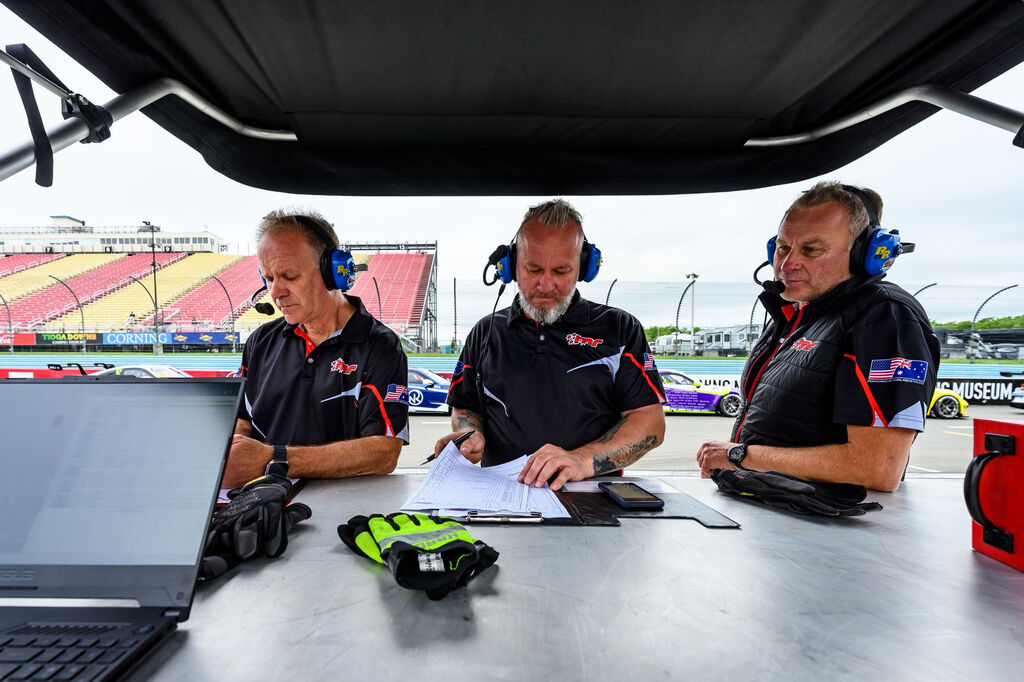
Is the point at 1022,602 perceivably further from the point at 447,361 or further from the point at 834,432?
the point at 447,361

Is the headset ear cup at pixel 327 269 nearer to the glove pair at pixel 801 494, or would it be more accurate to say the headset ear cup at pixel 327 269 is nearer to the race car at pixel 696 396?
the glove pair at pixel 801 494

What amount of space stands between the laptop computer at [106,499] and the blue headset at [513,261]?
155 cm

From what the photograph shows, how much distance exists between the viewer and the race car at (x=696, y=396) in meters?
10.8

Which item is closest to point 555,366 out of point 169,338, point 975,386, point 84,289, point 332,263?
point 332,263

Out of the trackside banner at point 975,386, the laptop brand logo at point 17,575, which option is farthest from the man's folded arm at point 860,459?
the trackside banner at point 975,386

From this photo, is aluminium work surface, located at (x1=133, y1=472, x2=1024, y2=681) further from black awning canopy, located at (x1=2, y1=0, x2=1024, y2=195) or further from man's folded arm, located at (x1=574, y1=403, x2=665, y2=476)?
black awning canopy, located at (x1=2, y1=0, x2=1024, y2=195)

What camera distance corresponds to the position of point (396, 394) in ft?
6.18

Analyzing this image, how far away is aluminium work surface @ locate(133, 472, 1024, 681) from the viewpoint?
539 mm

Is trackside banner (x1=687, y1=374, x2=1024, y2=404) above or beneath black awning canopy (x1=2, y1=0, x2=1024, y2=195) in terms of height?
beneath

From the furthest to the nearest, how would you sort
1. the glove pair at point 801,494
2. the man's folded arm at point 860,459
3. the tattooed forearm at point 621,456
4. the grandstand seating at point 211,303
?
the grandstand seating at point 211,303 → the tattooed forearm at point 621,456 → the man's folded arm at point 860,459 → the glove pair at point 801,494

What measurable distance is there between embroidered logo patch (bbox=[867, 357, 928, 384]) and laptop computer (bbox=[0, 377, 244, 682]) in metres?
1.60

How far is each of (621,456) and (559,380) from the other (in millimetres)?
422

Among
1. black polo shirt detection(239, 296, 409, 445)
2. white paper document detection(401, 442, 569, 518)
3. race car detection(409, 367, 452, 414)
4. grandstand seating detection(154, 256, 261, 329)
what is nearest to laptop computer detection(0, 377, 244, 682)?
white paper document detection(401, 442, 569, 518)

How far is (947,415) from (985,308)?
302cm
